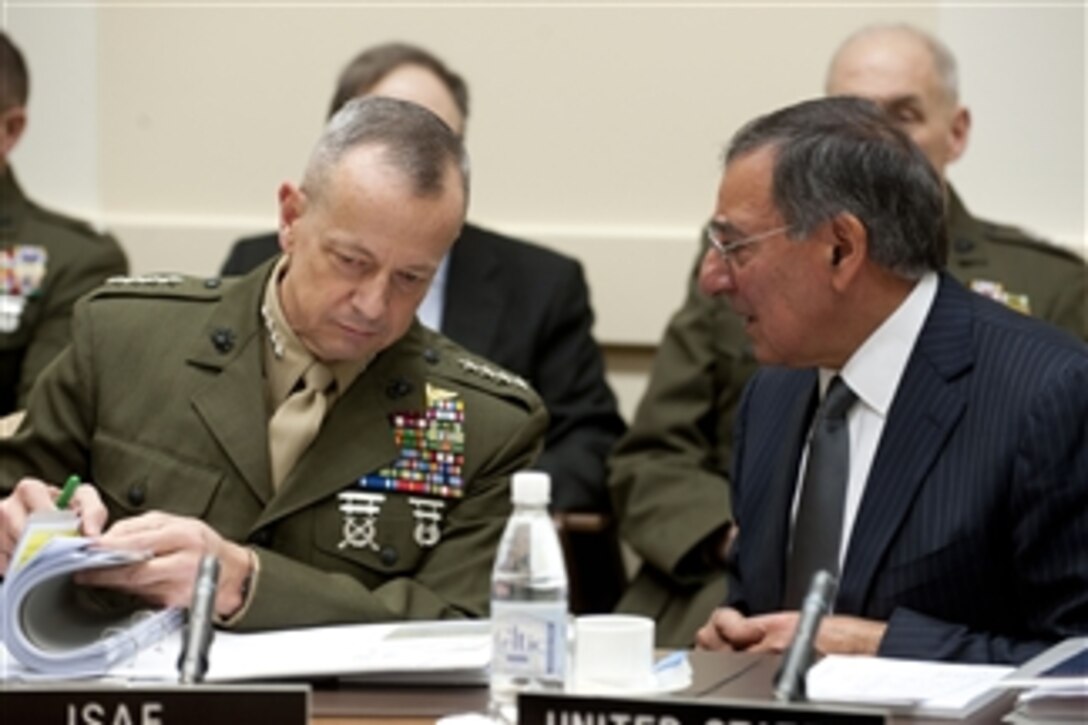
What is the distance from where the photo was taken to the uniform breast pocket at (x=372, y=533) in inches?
117

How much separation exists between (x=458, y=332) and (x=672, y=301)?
76 cm

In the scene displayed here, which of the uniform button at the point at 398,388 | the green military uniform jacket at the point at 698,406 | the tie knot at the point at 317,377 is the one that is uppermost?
the tie knot at the point at 317,377

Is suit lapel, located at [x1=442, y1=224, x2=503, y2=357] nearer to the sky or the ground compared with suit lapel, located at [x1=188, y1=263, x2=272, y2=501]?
nearer to the ground

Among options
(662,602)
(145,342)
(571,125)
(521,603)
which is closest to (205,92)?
(571,125)

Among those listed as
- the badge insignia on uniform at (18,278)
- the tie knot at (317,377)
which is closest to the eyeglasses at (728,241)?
the tie knot at (317,377)

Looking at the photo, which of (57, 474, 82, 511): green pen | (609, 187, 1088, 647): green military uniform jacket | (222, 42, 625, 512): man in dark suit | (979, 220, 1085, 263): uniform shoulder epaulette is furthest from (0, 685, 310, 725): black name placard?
(979, 220, 1085, 263): uniform shoulder epaulette

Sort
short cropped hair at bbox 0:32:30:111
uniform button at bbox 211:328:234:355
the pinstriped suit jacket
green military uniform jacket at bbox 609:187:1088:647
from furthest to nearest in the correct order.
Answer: short cropped hair at bbox 0:32:30:111, green military uniform jacket at bbox 609:187:1088:647, uniform button at bbox 211:328:234:355, the pinstriped suit jacket

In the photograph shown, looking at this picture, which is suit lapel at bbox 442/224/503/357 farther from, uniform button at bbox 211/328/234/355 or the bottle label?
the bottle label

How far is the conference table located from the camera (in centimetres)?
223

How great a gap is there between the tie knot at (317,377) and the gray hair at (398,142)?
264mm

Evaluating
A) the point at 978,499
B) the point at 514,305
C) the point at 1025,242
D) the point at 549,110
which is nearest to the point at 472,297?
the point at 514,305

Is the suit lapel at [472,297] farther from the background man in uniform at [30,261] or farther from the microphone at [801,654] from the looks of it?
the microphone at [801,654]

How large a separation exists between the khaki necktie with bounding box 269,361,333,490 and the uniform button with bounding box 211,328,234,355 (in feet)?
0.41

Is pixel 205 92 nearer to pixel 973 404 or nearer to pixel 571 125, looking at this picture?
pixel 571 125
